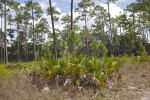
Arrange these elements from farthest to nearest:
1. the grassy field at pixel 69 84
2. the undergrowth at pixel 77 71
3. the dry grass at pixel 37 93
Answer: the undergrowth at pixel 77 71 → the grassy field at pixel 69 84 → the dry grass at pixel 37 93

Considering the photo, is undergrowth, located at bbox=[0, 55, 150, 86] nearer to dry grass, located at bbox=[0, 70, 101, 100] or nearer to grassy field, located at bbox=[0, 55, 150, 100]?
grassy field, located at bbox=[0, 55, 150, 100]

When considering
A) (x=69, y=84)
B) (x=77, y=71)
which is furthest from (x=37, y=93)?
(x=77, y=71)

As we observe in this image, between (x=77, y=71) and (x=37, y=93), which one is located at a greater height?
(x=77, y=71)

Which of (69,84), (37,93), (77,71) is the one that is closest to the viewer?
(37,93)

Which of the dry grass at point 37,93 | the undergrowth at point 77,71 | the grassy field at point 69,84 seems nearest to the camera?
the dry grass at point 37,93

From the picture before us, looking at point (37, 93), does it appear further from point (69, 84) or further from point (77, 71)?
point (77, 71)

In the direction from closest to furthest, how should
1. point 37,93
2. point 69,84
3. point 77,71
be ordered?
point 37,93
point 69,84
point 77,71

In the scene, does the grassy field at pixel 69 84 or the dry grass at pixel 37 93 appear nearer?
the dry grass at pixel 37 93

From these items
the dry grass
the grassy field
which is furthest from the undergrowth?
the dry grass

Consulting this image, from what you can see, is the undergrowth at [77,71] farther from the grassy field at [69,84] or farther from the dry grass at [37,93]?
the dry grass at [37,93]

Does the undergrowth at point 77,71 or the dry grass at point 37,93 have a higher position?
the undergrowth at point 77,71

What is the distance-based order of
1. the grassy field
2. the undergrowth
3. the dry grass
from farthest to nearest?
the undergrowth
the grassy field
the dry grass

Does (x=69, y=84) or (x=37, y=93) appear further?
(x=69, y=84)

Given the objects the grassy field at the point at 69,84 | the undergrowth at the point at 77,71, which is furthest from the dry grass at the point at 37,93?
the undergrowth at the point at 77,71
